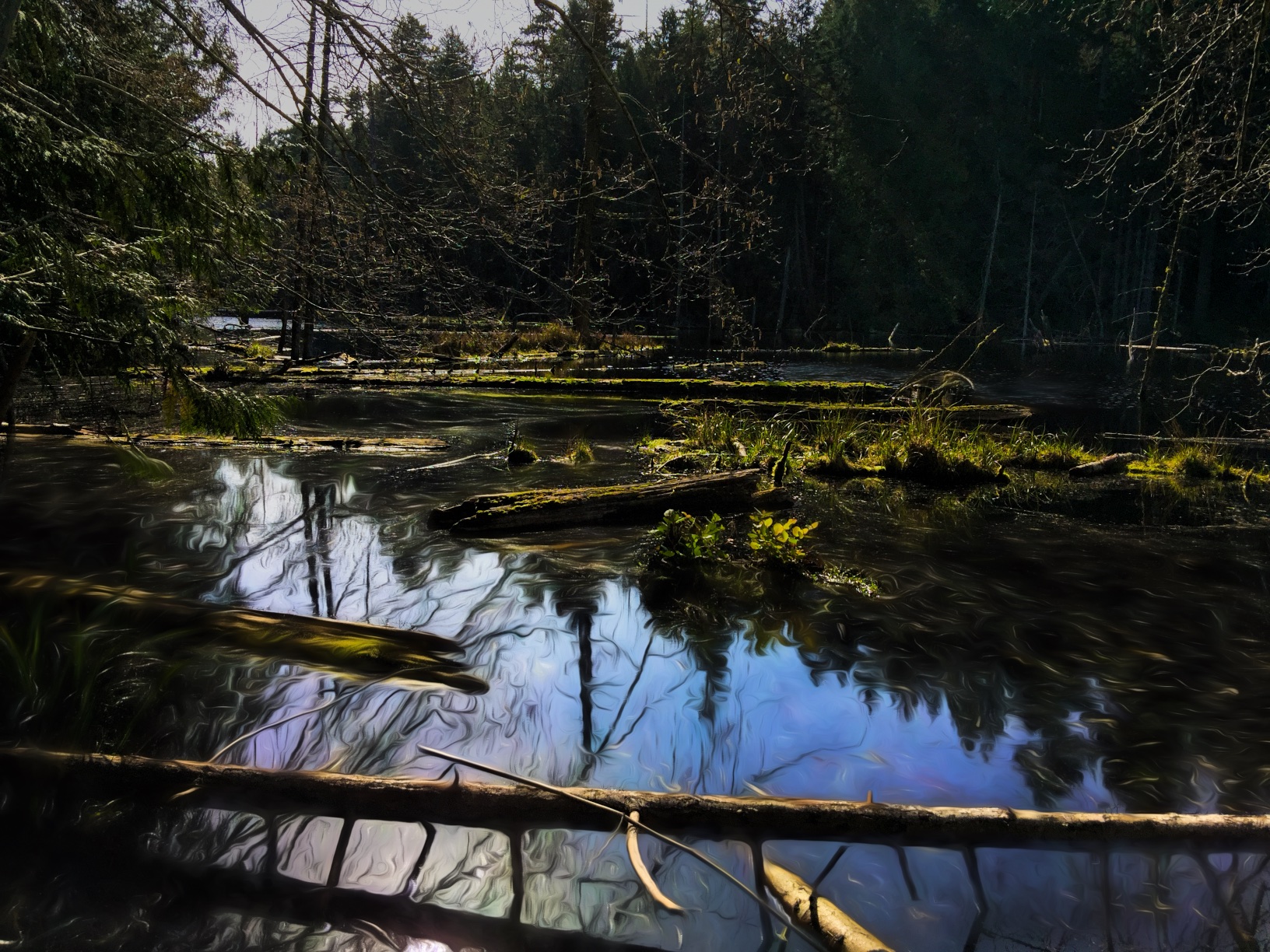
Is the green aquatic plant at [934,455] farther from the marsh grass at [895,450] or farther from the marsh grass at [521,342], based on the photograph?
the marsh grass at [521,342]

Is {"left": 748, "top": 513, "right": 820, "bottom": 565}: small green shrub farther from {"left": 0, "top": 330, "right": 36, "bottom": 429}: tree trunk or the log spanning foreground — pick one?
{"left": 0, "top": 330, "right": 36, "bottom": 429}: tree trunk

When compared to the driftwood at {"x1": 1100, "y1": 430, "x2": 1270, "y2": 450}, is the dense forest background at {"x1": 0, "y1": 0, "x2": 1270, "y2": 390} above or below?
above

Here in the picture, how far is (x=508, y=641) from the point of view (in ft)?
18.3

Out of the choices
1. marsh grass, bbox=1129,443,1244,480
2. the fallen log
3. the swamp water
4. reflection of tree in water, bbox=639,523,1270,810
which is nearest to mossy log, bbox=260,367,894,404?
the fallen log

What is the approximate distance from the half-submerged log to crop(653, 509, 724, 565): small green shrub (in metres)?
1.05

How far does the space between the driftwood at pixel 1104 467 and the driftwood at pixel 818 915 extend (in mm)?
10582

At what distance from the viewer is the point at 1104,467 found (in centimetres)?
1224

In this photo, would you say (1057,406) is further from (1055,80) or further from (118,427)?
(1055,80)

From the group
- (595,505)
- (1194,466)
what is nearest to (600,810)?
(595,505)

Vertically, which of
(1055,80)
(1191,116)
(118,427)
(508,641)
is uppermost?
(1055,80)

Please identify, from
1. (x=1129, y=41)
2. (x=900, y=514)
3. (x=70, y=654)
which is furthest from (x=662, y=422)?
(x=70, y=654)

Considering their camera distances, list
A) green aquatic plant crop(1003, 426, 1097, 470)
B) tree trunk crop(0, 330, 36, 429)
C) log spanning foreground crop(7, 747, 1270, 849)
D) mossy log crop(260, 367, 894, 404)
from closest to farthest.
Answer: log spanning foreground crop(7, 747, 1270, 849) → tree trunk crop(0, 330, 36, 429) → green aquatic plant crop(1003, 426, 1097, 470) → mossy log crop(260, 367, 894, 404)

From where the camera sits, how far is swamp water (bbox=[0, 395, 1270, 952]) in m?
3.02

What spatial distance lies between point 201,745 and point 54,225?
2.74m
